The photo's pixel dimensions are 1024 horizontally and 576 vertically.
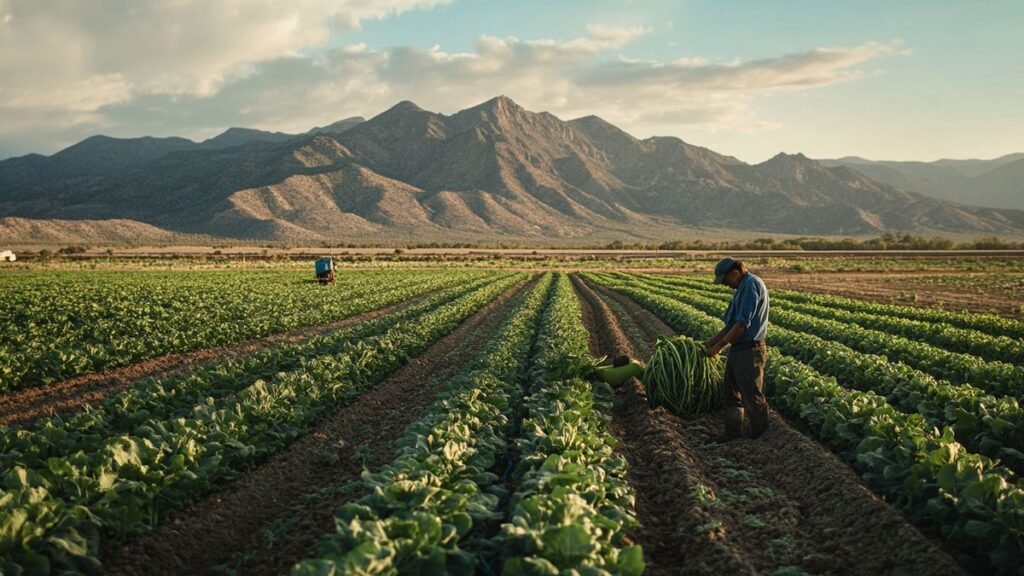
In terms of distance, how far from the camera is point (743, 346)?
8.80 m

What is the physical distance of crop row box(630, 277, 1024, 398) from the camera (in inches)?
416

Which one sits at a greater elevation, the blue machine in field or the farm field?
the blue machine in field

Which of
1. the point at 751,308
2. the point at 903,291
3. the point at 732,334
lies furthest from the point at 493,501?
the point at 903,291

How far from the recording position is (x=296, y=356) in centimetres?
1470

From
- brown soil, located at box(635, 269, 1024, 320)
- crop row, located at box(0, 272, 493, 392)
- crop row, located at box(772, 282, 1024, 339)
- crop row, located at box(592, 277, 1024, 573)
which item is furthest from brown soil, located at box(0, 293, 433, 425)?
brown soil, located at box(635, 269, 1024, 320)

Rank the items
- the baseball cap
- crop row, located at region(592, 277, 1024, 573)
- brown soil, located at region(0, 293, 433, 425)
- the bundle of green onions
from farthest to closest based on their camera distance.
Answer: brown soil, located at region(0, 293, 433, 425) → the bundle of green onions → the baseball cap → crop row, located at region(592, 277, 1024, 573)

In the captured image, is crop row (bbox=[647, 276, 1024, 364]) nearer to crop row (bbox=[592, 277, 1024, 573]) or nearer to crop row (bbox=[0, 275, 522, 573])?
crop row (bbox=[592, 277, 1024, 573])

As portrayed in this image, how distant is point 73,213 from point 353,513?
707 ft

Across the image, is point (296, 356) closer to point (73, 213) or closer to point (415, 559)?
point (415, 559)

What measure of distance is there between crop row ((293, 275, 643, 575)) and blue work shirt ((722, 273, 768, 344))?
2.34 metres

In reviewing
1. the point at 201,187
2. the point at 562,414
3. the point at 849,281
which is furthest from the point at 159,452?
the point at 201,187

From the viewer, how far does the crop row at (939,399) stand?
7719 mm

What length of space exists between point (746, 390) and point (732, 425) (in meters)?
0.61

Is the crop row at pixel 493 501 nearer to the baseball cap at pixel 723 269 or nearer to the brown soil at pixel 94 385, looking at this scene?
the baseball cap at pixel 723 269
